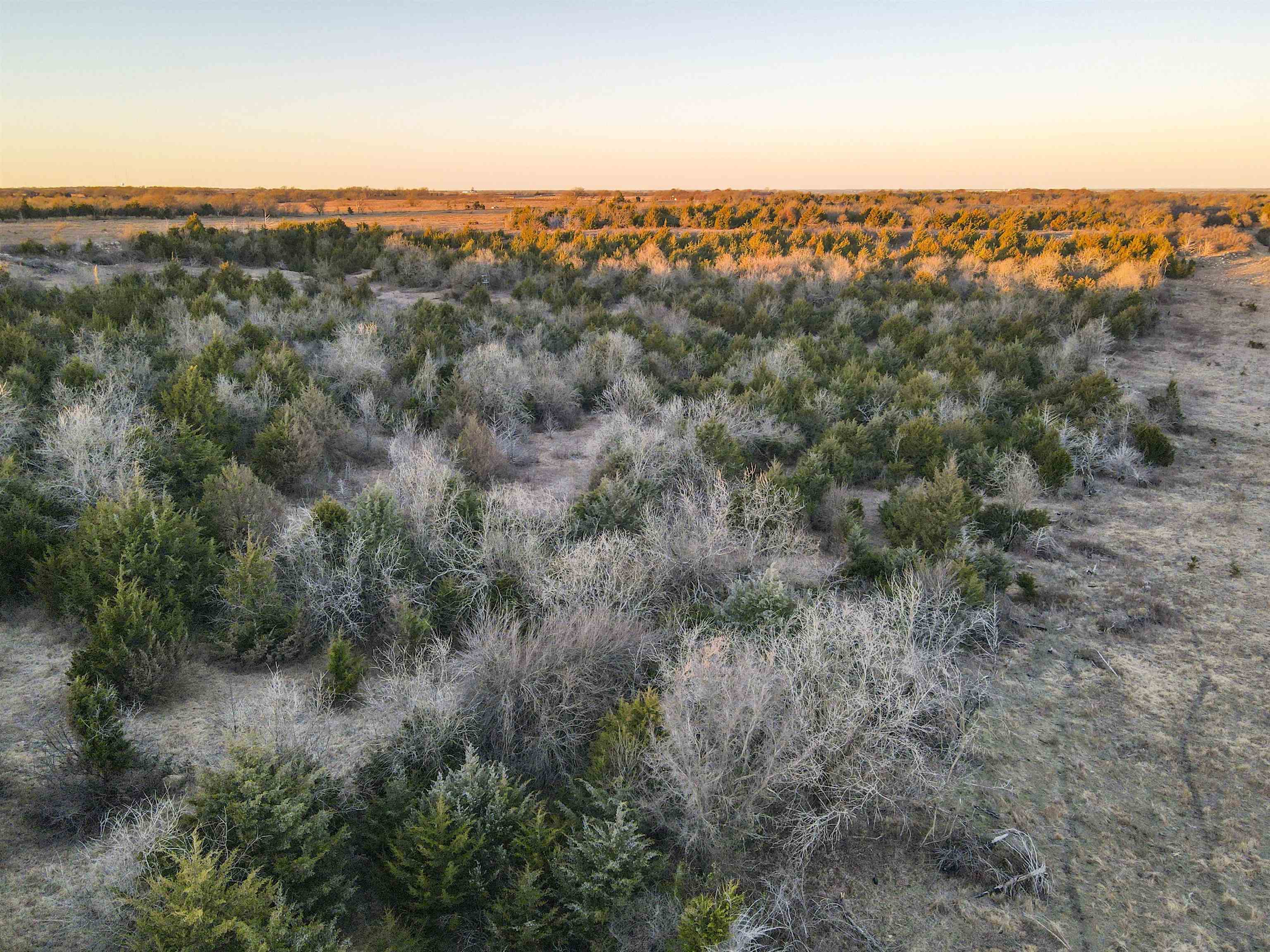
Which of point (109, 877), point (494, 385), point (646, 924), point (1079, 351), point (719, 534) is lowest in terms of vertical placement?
point (646, 924)

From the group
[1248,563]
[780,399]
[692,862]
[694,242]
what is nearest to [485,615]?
[692,862]

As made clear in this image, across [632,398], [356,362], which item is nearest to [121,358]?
[356,362]

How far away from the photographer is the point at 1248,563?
6441 mm

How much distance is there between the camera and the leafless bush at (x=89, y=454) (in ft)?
18.0

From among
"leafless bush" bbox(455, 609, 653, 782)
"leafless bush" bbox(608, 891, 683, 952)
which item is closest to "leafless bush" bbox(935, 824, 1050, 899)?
"leafless bush" bbox(608, 891, 683, 952)

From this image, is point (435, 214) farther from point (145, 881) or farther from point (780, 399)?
point (145, 881)

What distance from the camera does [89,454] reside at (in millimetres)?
5844

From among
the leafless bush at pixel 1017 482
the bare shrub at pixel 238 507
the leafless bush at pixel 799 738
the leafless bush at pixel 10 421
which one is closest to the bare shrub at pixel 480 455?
the bare shrub at pixel 238 507

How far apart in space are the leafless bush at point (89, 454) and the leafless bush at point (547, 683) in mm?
2998

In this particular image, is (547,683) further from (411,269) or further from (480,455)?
(411,269)

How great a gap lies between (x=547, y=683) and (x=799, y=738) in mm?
1412

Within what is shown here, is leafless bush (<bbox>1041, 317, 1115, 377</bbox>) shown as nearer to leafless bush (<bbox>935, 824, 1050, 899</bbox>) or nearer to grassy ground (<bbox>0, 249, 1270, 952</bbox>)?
grassy ground (<bbox>0, 249, 1270, 952</bbox>)

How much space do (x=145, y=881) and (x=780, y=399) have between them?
7785mm

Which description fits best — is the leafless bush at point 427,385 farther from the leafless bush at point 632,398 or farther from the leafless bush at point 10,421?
the leafless bush at point 10,421
